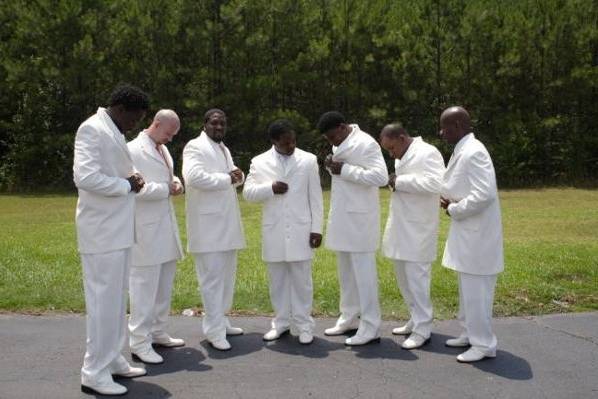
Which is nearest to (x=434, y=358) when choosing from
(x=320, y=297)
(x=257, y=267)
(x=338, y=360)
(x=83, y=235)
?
(x=338, y=360)

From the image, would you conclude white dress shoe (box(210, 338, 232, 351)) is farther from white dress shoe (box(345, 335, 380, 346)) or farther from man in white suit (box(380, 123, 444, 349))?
man in white suit (box(380, 123, 444, 349))

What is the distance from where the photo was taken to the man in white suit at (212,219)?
20.6 ft

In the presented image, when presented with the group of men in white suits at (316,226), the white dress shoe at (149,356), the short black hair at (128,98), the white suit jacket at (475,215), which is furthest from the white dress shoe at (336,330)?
the short black hair at (128,98)

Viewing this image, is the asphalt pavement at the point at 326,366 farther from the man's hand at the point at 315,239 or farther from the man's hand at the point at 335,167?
the man's hand at the point at 335,167

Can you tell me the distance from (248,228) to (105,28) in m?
14.0

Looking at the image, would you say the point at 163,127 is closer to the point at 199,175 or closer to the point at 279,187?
the point at 199,175

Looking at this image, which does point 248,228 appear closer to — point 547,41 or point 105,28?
point 105,28

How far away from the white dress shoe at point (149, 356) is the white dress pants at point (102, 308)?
0.64 metres

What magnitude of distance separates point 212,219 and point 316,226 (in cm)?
95

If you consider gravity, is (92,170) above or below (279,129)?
below

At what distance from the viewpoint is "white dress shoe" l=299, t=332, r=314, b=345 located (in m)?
6.33

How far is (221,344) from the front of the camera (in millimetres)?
6195

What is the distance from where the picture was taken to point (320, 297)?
7855 mm

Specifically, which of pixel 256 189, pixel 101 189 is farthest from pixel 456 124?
pixel 101 189
